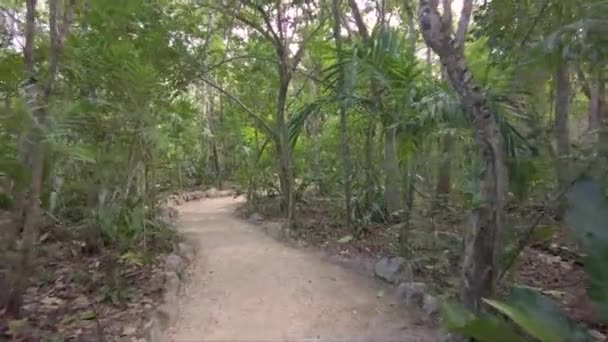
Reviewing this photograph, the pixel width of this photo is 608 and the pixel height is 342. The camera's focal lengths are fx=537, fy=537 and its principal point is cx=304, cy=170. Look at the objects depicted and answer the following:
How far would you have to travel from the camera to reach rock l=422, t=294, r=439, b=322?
13.7ft

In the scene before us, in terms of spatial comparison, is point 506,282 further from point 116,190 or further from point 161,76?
point 161,76

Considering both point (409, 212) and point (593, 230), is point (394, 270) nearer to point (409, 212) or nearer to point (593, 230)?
point (409, 212)

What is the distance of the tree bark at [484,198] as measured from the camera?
3107 mm

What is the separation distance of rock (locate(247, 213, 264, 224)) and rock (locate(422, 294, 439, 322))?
15.7 feet

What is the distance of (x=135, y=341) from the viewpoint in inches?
141

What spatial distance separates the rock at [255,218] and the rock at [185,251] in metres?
2.30

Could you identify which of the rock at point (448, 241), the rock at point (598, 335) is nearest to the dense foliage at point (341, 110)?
the rock at point (448, 241)

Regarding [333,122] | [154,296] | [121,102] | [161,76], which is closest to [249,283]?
[154,296]

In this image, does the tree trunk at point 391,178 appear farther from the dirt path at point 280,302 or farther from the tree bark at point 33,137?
the tree bark at point 33,137

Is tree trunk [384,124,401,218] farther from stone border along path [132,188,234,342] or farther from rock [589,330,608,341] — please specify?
rock [589,330,608,341]

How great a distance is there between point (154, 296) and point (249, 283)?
1032mm

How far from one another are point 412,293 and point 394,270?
1.93 feet

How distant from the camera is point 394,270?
5.18 metres

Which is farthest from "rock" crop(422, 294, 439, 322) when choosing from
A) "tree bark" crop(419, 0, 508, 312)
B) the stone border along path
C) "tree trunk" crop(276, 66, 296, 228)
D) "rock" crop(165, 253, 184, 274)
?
"tree trunk" crop(276, 66, 296, 228)
